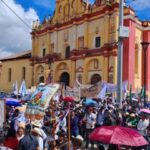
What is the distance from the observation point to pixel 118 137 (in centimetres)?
761

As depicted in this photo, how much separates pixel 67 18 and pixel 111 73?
9496 millimetres

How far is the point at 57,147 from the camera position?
8.65 m

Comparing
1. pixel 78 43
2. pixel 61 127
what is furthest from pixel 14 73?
pixel 61 127

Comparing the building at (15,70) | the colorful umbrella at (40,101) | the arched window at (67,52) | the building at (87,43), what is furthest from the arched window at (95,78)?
the colorful umbrella at (40,101)

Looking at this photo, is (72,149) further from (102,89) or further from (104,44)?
(104,44)

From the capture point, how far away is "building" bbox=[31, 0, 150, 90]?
1344 inches

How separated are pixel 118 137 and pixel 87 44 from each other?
30151mm

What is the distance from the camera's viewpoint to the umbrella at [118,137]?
7541mm

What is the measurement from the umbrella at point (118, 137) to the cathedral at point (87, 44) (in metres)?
22.5

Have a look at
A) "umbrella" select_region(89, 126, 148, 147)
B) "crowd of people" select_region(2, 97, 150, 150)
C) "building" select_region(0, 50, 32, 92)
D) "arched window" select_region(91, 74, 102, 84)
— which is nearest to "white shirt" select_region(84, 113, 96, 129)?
"crowd of people" select_region(2, 97, 150, 150)

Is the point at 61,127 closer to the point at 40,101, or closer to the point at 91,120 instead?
the point at 91,120

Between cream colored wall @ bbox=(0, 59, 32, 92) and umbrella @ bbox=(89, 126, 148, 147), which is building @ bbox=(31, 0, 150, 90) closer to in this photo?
cream colored wall @ bbox=(0, 59, 32, 92)

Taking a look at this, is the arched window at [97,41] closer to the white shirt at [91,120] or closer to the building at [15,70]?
the building at [15,70]

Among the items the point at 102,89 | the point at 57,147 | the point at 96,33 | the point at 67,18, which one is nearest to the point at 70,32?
the point at 67,18
